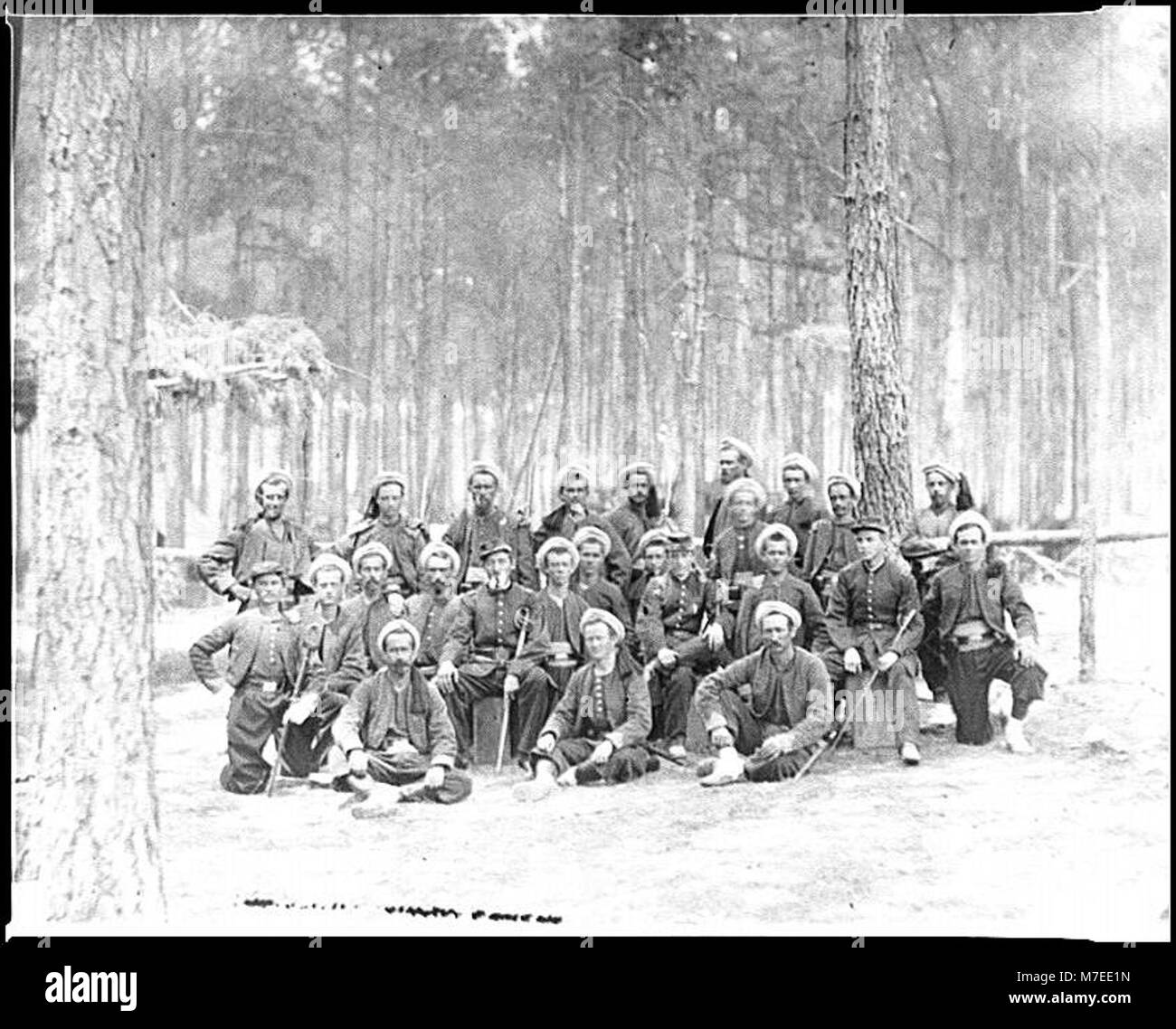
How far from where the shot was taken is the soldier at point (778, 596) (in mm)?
5551

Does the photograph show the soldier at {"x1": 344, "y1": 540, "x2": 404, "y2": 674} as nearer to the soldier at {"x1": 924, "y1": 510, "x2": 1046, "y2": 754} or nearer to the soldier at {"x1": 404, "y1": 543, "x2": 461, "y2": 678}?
the soldier at {"x1": 404, "y1": 543, "x2": 461, "y2": 678}

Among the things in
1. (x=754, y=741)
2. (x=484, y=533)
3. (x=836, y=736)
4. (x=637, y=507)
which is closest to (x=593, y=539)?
(x=637, y=507)

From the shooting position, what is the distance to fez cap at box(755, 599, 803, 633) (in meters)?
5.52

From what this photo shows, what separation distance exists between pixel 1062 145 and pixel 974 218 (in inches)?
19.6

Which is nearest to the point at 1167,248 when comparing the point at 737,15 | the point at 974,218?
the point at 974,218

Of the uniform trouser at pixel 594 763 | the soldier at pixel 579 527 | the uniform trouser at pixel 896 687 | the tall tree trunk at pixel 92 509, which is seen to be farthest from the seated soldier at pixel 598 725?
the tall tree trunk at pixel 92 509

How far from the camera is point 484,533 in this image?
565 centimetres

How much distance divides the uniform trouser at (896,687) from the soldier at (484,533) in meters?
1.37

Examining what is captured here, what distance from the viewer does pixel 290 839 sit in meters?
5.50

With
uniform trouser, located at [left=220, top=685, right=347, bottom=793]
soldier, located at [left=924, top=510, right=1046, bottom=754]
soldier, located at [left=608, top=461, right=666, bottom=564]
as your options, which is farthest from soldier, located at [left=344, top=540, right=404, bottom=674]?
soldier, located at [left=924, top=510, right=1046, bottom=754]

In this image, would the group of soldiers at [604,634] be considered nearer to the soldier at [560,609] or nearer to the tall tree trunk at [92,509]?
the soldier at [560,609]

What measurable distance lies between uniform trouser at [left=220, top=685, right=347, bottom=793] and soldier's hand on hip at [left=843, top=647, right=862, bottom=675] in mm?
2179

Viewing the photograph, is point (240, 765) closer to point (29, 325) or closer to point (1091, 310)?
point (29, 325)

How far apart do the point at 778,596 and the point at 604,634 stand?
2.53ft
